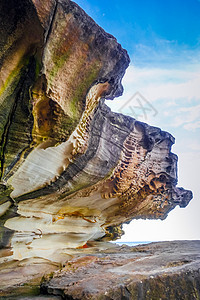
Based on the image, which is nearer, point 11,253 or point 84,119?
point 84,119

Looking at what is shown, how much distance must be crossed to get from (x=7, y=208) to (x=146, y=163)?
4.59 m

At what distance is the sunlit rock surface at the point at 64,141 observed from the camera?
10.4 feet

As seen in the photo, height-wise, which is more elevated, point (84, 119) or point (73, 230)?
point (84, 119)

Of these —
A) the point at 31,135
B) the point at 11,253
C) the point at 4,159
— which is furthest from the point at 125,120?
the point at 11,253

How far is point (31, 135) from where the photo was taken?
12.5 feet

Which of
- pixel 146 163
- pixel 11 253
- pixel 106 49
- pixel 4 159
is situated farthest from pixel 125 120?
pixel 11 253

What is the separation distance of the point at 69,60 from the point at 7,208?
388 cm

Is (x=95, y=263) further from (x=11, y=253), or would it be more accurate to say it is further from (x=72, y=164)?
(x=11, y=253)

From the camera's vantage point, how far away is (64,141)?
417cm

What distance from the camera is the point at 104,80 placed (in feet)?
13.6

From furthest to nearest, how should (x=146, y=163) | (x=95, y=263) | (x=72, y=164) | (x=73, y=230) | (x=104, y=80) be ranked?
(x=73, y=230) < (x=146, y=163) < (x=72, y=164) < (x=95, y=263) < (x=104, y=80)

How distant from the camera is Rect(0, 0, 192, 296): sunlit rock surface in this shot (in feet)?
10.4

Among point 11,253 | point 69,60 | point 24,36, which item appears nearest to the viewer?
point 24,36

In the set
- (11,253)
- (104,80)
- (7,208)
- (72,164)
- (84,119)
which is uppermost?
(104,80)
